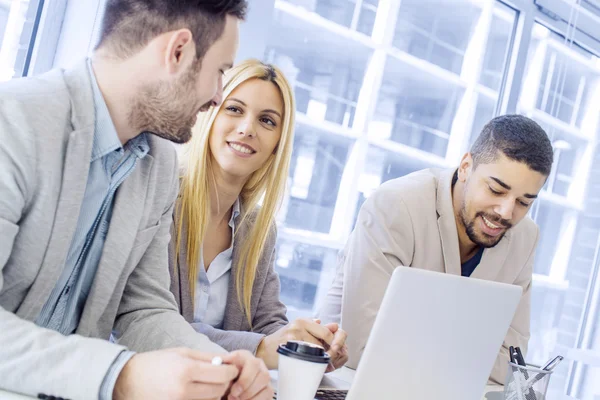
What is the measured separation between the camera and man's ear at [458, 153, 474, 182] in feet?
7.57

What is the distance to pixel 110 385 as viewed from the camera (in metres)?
0.89

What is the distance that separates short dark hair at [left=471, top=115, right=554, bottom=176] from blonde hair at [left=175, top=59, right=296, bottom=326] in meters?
0.67

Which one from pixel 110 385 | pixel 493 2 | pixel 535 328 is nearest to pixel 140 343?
pixel 110 385

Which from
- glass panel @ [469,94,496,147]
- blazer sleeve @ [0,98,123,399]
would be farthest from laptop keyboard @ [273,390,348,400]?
glass panel @ [469,94,496,147]

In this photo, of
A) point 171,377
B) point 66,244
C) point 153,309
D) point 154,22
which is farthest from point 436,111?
point 171,377

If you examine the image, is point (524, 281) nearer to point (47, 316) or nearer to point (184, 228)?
point (184, 228)

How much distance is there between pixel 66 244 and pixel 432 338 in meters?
0.61

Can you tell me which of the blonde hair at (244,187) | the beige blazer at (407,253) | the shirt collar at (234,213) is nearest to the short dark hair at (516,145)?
the beige blazer at (407,253)

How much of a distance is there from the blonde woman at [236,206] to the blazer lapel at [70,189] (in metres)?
0.64

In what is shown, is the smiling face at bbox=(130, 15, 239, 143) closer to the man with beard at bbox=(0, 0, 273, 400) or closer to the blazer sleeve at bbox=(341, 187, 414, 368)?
the man with beard at bbox=(0, 0, 273, 400)

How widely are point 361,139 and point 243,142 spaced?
1.54 m

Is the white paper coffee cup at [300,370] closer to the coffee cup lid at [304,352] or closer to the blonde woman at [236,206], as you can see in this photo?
the coffee cup lid at [304,352]

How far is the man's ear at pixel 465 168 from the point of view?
2307 mm

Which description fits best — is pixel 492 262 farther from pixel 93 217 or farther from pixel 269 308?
pixel 93 217
